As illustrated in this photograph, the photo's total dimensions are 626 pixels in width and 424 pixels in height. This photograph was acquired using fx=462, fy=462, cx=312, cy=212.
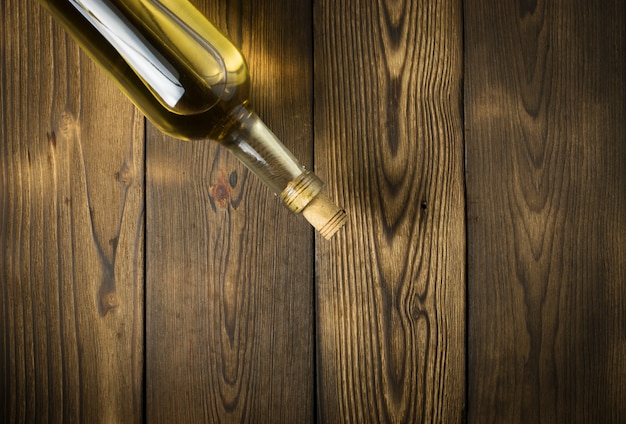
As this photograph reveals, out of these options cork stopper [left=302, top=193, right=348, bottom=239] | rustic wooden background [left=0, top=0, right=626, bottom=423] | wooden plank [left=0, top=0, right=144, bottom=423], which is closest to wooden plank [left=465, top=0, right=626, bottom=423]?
rustic wooden background [left=0, top=0, right=626, bottom=423]

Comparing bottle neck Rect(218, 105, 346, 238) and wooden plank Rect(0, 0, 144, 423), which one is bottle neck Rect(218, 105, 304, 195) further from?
wooden plank Rect(0, 0, 144, 423)

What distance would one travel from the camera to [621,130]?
1.27 feet

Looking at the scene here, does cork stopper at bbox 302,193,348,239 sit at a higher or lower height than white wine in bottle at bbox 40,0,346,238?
lower

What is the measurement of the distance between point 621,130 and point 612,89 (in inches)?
1.4

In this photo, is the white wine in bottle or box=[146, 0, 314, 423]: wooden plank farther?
box=[146, 0, 314, 423]: wooden plank

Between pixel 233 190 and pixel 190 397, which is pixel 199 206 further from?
pixel 190 397

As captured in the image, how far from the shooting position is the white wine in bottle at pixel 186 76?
0.29 metres

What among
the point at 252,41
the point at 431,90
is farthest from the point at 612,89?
the point at 252,41

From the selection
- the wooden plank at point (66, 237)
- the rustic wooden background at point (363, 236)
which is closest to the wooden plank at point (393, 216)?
the rustic wooden background at point (363, 236)

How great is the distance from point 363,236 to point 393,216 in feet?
0.10

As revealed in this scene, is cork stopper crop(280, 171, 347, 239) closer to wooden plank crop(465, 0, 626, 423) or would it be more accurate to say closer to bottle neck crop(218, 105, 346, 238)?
bottle neck crop(218, 105, 346, 238)

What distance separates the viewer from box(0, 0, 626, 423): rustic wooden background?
39 cm

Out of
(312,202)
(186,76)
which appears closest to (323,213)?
(312,202)

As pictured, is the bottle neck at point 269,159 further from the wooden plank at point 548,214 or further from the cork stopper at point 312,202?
the wooden plank at point 548,214
